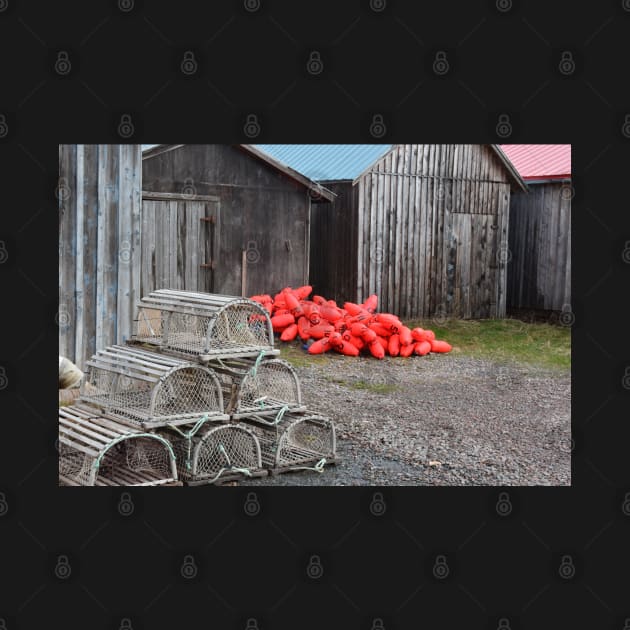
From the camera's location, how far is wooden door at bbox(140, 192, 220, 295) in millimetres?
11766

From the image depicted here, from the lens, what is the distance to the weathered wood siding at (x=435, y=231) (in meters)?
14.0

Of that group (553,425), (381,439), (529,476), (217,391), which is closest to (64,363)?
(217,391)

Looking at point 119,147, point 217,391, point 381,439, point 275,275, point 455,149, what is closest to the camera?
point 217,391

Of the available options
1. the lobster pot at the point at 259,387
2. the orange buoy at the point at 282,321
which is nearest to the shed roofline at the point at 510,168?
the orange buoy at the point at 282,321

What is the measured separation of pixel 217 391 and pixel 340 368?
4510 mm

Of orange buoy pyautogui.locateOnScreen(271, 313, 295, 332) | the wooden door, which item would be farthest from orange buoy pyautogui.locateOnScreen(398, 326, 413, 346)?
the wooden door

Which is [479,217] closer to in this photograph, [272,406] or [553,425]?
[553,425]

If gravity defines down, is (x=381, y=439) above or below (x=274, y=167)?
below

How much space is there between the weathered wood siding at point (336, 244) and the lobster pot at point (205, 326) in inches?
280

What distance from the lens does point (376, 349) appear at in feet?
36.1

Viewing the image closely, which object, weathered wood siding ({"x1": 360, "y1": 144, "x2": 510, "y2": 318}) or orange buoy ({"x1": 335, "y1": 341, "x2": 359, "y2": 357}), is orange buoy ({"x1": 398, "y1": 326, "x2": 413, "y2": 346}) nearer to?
orange buoy ({"x1": 335, "y1": 341, "x2": 359, "y2": 357})

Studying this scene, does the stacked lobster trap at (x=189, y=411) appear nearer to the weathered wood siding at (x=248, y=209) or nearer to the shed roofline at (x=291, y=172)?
the weathered wood siding at (x=248, y=209)

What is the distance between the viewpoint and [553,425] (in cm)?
768

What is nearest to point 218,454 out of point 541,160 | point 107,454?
point 107,454
